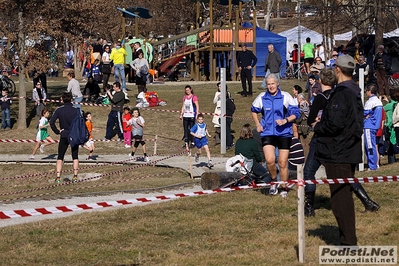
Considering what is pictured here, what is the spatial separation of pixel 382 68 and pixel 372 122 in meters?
11.8

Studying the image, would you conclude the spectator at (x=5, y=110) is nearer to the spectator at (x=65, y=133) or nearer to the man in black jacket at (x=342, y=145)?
the spectator at (x=65, y=133)

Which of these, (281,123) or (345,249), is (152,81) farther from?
(345,249)

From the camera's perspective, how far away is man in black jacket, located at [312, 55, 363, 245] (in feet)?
28.8

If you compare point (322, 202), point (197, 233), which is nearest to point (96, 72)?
point (322, 202)

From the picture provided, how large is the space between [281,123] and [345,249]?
11.0 ft

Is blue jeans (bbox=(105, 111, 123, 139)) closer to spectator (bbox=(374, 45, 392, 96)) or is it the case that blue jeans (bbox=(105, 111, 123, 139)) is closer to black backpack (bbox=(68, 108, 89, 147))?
black backpack (bbox=(68, 108, 89, 147))

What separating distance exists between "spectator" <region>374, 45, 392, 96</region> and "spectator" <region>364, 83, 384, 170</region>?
11.7 m

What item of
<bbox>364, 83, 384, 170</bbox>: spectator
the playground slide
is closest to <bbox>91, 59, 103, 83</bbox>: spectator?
the playground slide

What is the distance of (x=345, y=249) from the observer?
29.0 ft

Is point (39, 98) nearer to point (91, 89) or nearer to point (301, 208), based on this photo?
point (91, 89)

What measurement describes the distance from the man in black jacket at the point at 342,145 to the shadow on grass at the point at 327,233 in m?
0.67

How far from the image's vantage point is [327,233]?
10.0 m

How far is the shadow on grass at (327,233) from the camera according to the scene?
957cm

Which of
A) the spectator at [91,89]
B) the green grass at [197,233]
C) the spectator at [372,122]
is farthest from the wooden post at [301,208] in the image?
the spectator at [91,89]
